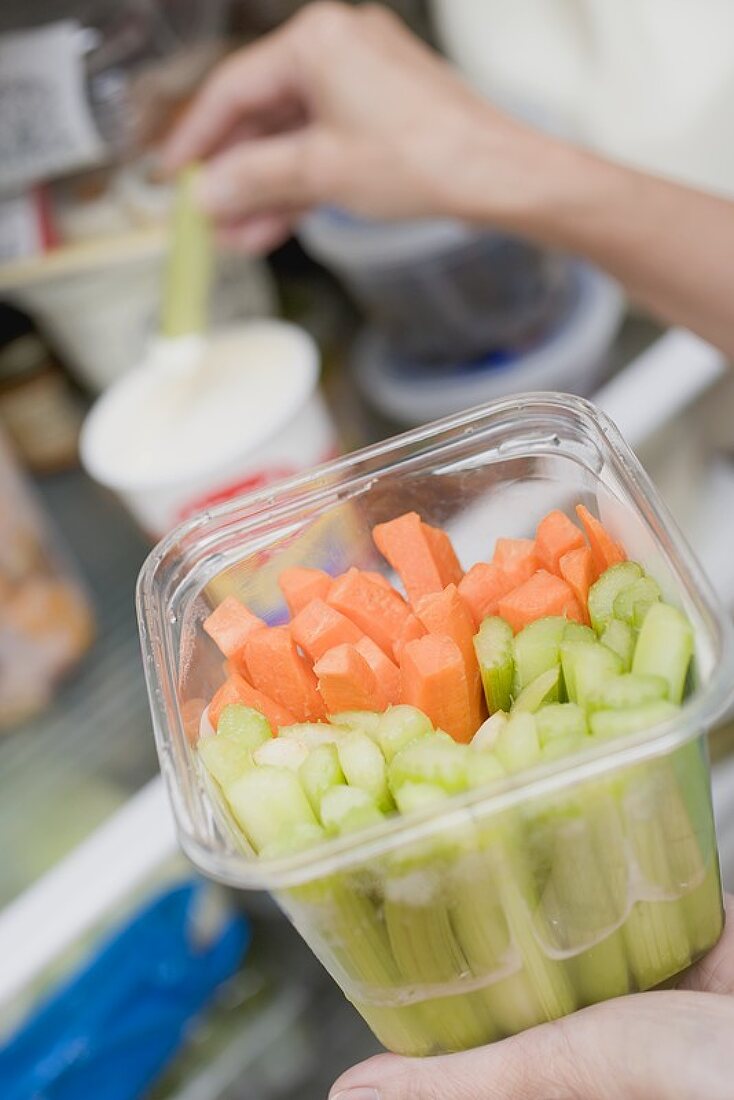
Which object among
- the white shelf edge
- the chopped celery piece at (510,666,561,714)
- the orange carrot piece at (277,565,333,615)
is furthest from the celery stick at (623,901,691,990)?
the white shelf edge

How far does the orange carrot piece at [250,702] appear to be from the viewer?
540mm

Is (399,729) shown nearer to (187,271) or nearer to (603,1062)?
(603,1062)

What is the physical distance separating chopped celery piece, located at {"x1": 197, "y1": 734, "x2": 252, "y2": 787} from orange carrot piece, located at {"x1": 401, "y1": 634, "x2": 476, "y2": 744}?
0.26 ft

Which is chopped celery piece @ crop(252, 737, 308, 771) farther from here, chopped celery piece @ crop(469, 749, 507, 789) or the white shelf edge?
the white shelf edge

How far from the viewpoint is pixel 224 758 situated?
0.49 metres

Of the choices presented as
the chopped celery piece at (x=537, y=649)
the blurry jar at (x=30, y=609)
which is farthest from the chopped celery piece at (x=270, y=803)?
the blurry jar at (x=30, y=609)

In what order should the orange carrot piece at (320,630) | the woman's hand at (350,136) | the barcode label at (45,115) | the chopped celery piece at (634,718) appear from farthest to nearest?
the barcode label at (45,115) < the woman's hand at (350,136) < the orange carrot piece at (320,630) < the chopped celery piece at (634,718)

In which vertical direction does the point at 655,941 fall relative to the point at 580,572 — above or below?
below

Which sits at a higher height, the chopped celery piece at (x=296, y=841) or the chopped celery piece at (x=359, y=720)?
the chopped celery piece at (x=296, y=841)

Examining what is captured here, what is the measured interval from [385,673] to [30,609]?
1.83 feet

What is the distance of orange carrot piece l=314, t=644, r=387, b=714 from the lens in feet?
1.70

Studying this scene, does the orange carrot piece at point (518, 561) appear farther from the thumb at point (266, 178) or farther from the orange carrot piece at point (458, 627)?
the thumb at point (266, 178)

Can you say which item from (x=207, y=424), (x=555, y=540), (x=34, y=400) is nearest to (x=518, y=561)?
(x=555, y=540)

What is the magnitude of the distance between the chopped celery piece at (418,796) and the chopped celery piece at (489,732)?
0.13 ft
